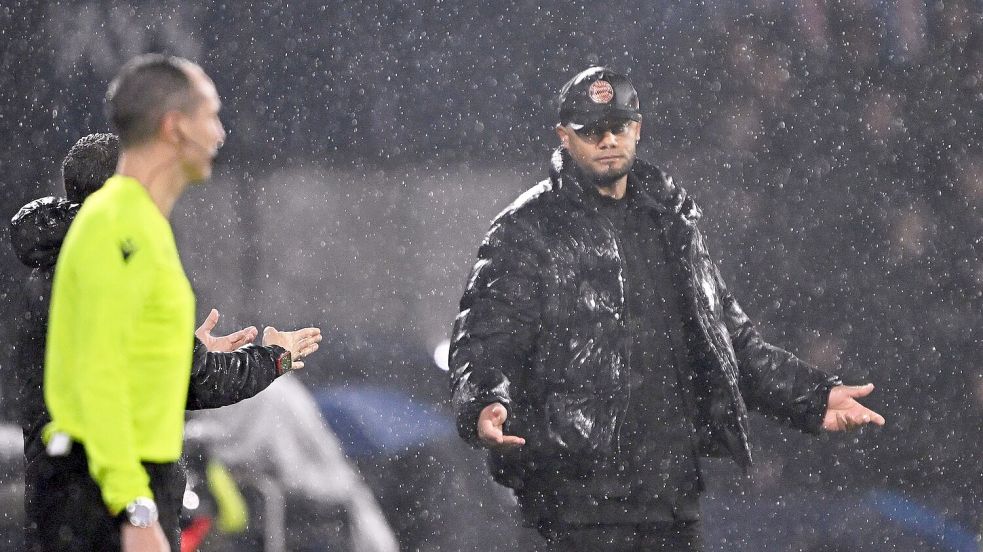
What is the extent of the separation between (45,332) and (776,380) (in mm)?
1940

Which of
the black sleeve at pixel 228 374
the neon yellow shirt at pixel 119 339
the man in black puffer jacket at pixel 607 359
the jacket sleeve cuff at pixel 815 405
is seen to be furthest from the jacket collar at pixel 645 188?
the neon yellow shirt at pixel 119 339

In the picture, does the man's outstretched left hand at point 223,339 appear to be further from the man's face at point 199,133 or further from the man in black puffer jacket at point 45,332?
the man's face at point 199,133

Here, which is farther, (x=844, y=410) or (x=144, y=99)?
(x=844, y=410)

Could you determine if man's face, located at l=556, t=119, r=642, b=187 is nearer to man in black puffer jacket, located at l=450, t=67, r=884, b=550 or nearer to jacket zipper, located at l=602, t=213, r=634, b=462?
man in black puffer jacket, located at l=450, t=67, r=884, b=550

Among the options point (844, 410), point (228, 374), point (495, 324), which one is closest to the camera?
point (228, 374)

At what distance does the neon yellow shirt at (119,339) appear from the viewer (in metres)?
2.00

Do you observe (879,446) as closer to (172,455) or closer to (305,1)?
(305,1)

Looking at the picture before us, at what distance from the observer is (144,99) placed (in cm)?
215

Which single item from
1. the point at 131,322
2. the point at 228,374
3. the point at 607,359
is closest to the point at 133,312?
the point at 131,322

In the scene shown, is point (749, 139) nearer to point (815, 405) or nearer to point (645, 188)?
point (645, 188)

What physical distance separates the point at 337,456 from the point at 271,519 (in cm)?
34

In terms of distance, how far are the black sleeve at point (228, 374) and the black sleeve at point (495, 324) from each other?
0.70 m

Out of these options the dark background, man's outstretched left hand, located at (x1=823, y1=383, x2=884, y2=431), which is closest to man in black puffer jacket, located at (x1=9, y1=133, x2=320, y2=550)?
man's outstretched left hand, located at (x1=823, y1=383, x2=884, y2=431)

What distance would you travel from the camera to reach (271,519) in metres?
5.06
